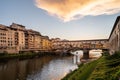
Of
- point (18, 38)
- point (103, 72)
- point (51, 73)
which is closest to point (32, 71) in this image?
point (51, 73)

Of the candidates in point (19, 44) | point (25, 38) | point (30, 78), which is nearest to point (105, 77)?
point (30, 78)

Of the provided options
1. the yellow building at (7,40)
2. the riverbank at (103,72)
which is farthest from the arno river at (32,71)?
the yellow building at (7,40)

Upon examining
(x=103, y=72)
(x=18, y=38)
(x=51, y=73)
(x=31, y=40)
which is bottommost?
A: (x=51, y=73)

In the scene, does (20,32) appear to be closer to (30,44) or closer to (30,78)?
(30,44)

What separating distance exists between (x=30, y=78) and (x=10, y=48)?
244 ft

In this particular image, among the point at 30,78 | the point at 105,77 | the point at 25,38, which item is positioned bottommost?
the point at 30,78

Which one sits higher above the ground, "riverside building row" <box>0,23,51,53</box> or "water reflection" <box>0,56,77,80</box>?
"riverside building row" <box>0,23,51,53</box>

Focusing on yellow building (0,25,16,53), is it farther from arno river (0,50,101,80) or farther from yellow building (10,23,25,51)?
arno river (0,50,101,80)

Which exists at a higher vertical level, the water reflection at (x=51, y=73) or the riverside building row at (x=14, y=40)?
the riverside building row at (x=14, y=40)

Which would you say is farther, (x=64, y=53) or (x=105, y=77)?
(x=64, y=53)

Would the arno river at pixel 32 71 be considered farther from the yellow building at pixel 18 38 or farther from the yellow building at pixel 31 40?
the yellow building at pixel 31 40

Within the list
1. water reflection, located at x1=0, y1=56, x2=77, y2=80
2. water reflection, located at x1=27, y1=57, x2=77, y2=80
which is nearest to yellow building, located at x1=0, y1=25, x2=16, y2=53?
water reflection, located at x1=0, y1=56, x2=77, y2=80

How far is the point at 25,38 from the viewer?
138 meters

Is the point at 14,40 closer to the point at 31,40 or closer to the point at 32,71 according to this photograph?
the point at 31,40
